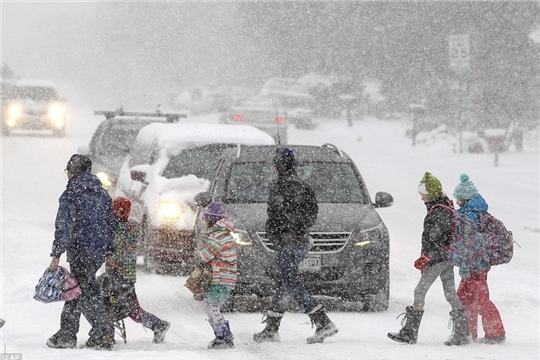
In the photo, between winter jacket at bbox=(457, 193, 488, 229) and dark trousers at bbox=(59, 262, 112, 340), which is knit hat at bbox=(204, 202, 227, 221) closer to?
dark trousers at bbox=(59, 262, 112, 340)

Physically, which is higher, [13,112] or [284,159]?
[284,159]

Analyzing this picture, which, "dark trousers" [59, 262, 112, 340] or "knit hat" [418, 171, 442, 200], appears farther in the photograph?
"knit hat" [418, 171, 442, 200]

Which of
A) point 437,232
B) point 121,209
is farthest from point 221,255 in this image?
point 437,232

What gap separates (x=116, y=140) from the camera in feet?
57.7

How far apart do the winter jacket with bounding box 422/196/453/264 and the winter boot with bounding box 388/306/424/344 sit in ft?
1.52

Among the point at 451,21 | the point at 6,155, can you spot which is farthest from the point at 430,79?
the point at 6,155

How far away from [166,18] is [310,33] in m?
18.2

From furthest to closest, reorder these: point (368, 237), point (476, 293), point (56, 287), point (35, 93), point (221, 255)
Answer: point (35, 93) < point (368, 237) < point (476, 293) < point (221, 255) < point (56, 287)

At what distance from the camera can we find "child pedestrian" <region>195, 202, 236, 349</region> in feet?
27.8

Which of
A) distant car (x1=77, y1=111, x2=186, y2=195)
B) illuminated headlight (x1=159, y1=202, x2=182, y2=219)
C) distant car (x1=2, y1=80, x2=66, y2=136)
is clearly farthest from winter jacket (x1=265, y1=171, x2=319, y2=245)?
distant car (x1=2, y1=80, x2=66, y2=136)

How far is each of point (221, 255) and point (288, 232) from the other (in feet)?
2.07

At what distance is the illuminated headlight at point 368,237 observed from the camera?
1020 cm

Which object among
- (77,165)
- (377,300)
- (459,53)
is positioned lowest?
(377,300)

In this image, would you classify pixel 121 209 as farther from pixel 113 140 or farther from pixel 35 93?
pixel 35 93
